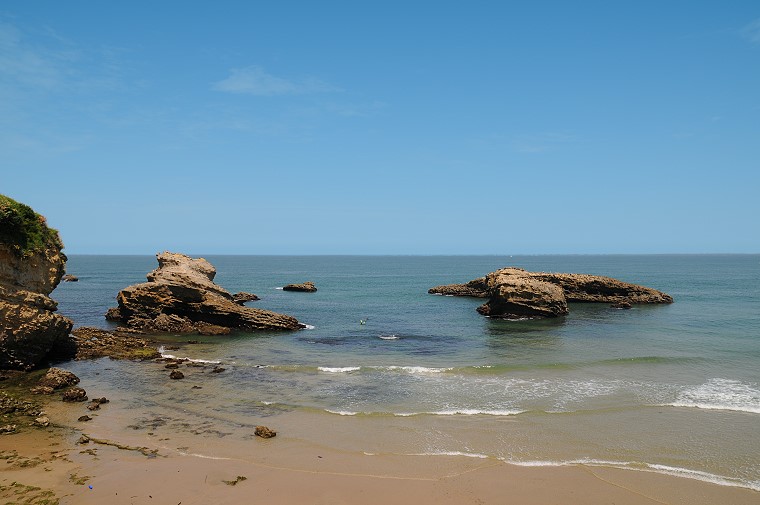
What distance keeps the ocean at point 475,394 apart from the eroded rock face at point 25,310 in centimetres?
218

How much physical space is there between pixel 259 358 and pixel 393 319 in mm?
19421

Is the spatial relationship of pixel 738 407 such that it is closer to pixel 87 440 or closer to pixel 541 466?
pixel 541 466

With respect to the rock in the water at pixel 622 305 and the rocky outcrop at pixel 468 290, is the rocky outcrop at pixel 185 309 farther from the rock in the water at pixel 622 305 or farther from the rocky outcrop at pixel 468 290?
the rocky outcrop at pixel 468 290

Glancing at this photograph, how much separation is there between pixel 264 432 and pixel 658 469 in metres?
11.6

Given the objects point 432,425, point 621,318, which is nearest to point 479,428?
point 432,425

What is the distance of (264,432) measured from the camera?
52.5 ft

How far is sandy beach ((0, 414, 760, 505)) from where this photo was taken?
12008 millimetres

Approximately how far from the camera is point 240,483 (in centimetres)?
1270

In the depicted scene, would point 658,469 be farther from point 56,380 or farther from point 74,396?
point 56,380

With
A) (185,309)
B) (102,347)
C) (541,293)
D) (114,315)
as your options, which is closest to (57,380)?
(102,347)

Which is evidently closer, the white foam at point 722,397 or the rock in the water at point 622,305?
the white foam at point 722,397

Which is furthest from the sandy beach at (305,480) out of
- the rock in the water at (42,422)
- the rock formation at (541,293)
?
the rock formation at (541,293)

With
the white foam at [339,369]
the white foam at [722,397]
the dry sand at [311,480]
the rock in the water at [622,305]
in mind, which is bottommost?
the white foam at [339,369]

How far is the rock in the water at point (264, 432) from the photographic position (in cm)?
1595
